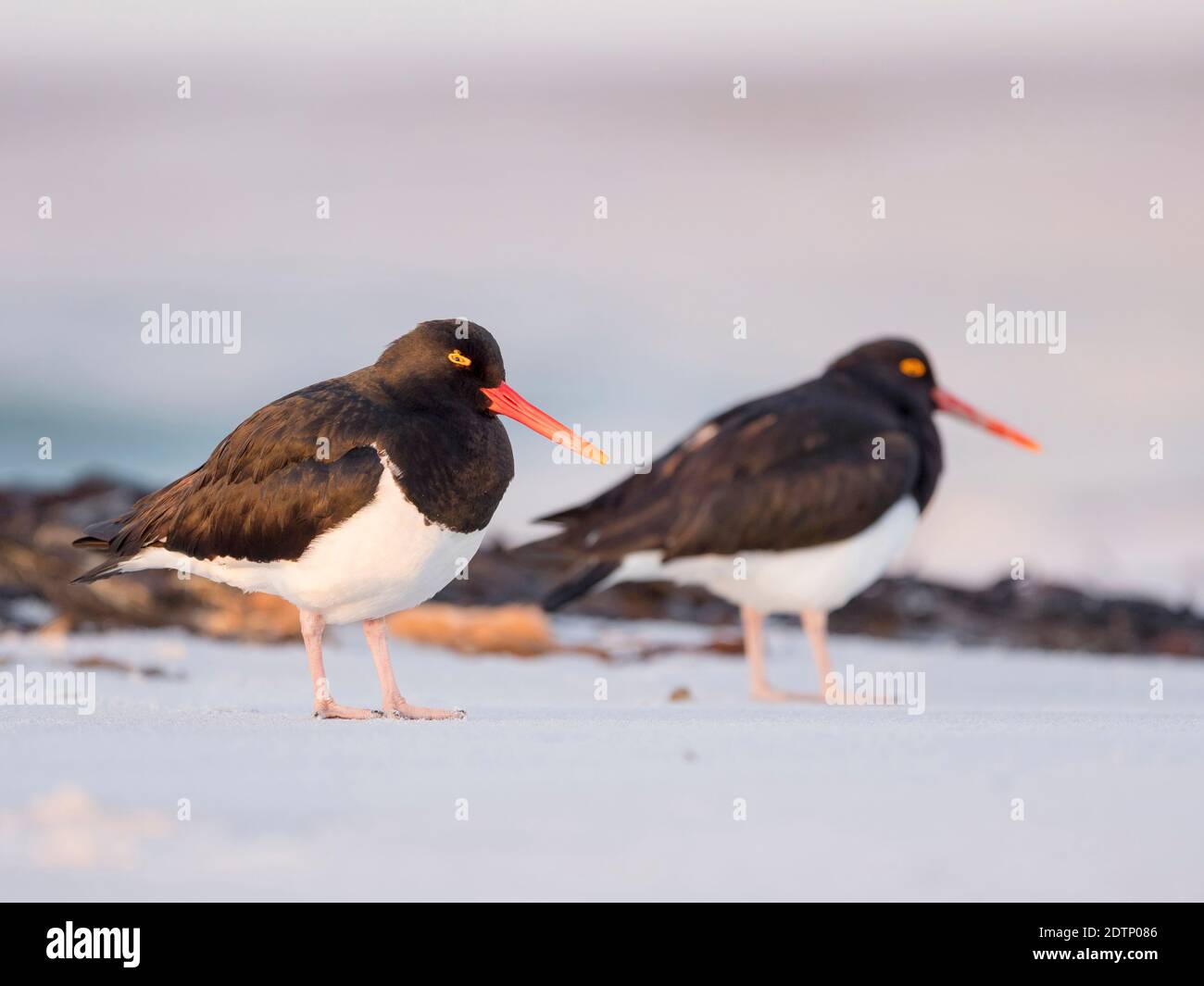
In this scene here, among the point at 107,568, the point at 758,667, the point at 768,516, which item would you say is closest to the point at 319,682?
the point at 107,568

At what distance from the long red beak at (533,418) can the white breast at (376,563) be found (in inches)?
18.2

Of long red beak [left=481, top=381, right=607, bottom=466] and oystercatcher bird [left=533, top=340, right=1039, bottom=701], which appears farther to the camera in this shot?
oystercatcher bird [left=533, top=340, right=1039, bottom=701]

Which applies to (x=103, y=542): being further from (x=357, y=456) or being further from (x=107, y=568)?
(x=357, y=456)

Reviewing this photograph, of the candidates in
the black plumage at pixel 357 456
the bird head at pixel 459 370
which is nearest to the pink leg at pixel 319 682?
the black plumage at pixel 357 456

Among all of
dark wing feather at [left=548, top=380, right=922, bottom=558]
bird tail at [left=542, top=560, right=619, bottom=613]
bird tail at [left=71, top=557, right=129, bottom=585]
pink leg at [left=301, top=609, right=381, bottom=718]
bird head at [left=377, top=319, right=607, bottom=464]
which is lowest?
pink leg at [left=301, top=609, right=381, bottom=718]

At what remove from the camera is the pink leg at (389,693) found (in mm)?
5457

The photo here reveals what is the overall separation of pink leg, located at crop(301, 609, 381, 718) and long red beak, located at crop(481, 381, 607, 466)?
3.19 ft

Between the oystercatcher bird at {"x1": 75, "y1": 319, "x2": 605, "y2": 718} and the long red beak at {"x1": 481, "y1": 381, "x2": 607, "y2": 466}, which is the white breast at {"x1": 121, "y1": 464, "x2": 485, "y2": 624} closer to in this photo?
the oystercatcher bird at {"x1": 75, "y1": 319, "x2": 605, "y2": 718}

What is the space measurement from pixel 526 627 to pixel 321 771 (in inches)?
159

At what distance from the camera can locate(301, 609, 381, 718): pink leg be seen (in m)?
5.40

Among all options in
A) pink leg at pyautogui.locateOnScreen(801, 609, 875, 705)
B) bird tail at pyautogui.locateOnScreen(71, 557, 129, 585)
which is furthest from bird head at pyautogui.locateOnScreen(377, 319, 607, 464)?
pink leg at pyautogui.locateOnScreen(801, 609, 875, 705)

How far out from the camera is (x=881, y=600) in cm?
1080

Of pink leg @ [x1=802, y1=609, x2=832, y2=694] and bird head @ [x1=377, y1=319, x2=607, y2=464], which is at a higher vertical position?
bird head @ [x1=377, y1=319, x2=607, y2=464]

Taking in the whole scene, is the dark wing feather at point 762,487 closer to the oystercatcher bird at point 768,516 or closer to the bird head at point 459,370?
the oystercatcher bird at point 768,516
